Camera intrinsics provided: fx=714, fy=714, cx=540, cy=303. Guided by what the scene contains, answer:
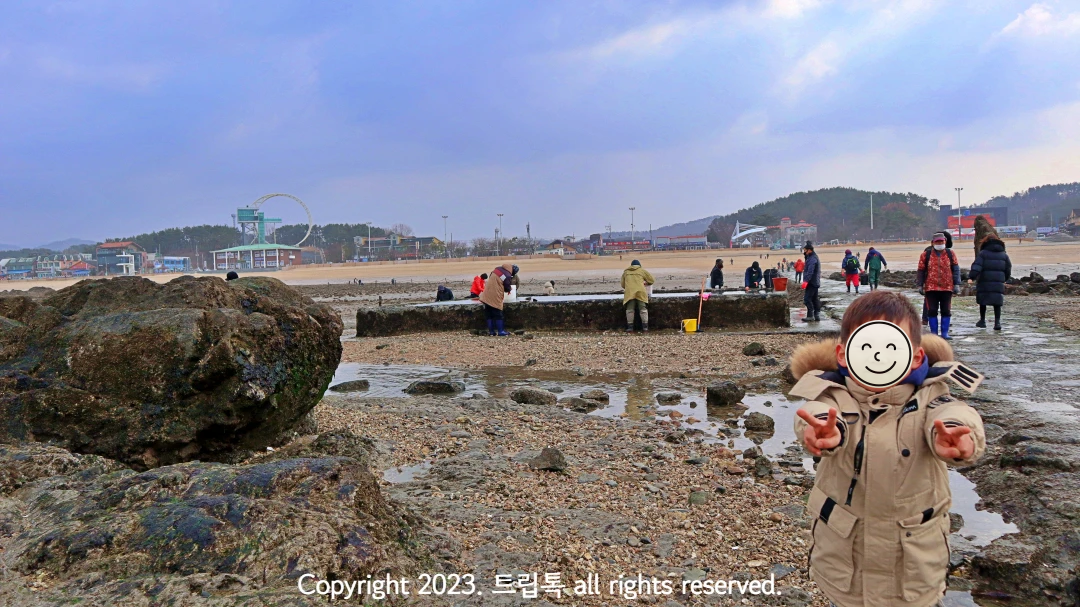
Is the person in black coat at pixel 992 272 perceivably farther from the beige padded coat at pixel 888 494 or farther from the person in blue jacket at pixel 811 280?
the beige padded coat at pixel 888 494

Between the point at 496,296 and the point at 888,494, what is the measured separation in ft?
41.7

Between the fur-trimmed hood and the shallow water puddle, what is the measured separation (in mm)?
1575

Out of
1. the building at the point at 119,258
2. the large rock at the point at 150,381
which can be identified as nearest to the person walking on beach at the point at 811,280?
the large rock at the point at 150,381

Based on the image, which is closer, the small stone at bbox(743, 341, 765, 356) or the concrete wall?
the small stone at bbox(743, 341, 765, 356)

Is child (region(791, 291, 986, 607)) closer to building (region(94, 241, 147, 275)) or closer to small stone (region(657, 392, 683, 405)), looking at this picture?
small stone (region(657, 392, 683, 405))

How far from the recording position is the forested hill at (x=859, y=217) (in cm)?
14025

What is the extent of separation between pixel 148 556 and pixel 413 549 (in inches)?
44.6

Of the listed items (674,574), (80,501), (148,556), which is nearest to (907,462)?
(674,574)

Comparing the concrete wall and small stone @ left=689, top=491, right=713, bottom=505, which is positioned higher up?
the concrete wall

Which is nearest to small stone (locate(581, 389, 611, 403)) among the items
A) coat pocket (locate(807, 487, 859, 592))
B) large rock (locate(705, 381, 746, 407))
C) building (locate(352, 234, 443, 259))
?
large rock (locate(705, 381, 746, 407))

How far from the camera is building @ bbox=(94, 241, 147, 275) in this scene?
403 feet

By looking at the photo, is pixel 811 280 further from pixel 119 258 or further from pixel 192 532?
pixel 119 258

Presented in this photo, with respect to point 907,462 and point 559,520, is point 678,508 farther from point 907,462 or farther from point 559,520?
point 907,462

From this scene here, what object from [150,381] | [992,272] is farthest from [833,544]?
[992,272]
